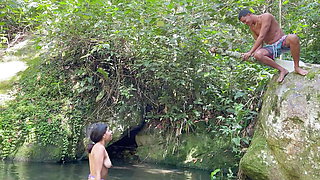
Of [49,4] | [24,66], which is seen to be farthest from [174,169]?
[24,66]

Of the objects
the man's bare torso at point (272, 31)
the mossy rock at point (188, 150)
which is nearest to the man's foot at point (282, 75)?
the man's bare torso at point (272, 31)

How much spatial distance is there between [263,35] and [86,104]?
4.52 meters

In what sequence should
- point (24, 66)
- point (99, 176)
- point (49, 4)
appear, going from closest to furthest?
point (99, 176) < point (49, 4) < point (24, 66)

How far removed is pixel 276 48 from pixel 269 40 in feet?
0.53

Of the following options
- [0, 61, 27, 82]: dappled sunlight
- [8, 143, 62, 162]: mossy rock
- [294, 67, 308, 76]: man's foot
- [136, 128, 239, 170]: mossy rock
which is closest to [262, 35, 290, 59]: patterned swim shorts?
[294, 67, 308, 76]: man's foot

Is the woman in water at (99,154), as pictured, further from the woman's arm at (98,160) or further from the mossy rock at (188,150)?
the mossy rock at (188,150)

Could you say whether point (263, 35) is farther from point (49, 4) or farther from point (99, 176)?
point (49, 4)

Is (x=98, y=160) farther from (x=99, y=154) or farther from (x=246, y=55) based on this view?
(x=246, y=55)

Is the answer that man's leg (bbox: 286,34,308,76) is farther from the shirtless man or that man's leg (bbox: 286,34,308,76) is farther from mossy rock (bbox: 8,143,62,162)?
mossy rock (bbox: 8,143,62,162)

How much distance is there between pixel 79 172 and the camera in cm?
563

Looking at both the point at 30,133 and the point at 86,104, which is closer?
the point at 30,133

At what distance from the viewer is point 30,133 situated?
620 centimetres

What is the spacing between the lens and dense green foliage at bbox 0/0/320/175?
5.66 metres

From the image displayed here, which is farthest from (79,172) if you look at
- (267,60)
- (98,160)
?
(267,60)
